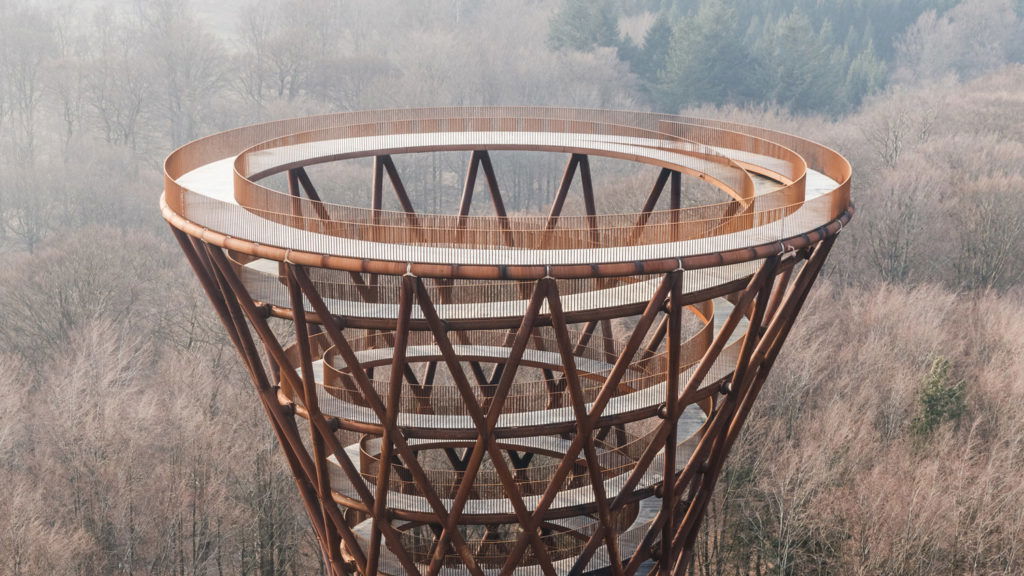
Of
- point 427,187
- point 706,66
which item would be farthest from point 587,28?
point 427,187

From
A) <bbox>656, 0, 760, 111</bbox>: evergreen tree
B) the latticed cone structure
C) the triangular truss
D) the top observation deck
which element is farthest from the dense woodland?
the triangular truss

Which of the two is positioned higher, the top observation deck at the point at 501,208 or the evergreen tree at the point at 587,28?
the top observation deck at the point at 501,208

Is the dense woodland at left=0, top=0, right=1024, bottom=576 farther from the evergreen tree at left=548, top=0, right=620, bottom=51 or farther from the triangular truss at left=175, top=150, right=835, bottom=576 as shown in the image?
the triangular truss at left=175, top=150, right=835, bottom=576

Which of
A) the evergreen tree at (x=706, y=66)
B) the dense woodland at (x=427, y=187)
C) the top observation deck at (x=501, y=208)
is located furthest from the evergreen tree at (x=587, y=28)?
the top observation deck at (x=501, y=208)

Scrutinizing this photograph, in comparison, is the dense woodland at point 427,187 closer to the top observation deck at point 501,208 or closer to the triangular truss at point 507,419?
the top observation deck at point 501,208

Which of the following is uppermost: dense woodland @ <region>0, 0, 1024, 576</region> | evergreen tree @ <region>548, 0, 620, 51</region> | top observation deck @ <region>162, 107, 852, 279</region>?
top observation deck @ <region>162, 107, 852, 279</region>

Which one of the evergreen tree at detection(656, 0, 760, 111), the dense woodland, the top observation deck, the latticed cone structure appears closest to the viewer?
the top observation deck

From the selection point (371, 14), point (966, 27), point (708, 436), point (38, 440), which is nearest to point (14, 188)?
point (38, 440)
